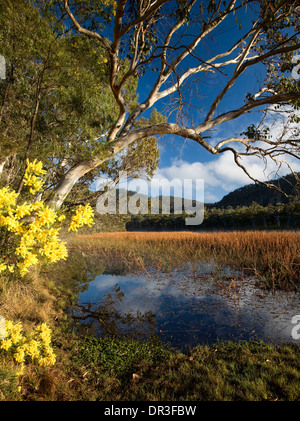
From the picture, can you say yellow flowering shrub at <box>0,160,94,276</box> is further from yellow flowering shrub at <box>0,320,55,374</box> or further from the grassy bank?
the grassy bank

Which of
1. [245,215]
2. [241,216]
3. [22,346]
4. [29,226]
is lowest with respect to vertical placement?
[22,346]

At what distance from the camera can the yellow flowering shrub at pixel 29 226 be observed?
5.94ft

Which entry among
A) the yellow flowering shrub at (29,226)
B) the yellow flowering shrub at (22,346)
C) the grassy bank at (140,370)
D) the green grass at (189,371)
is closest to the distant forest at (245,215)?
the grassy bank at (140,370)

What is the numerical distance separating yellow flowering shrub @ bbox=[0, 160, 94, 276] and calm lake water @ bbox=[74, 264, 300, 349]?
2.01 metres

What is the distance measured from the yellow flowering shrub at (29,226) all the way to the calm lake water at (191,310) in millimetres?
2008

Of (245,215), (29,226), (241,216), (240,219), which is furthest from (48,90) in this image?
(240,219)

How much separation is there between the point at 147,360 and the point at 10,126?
577cm

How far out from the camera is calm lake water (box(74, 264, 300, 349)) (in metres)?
3.06

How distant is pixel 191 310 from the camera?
13.0ft

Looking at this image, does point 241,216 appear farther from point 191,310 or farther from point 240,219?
point 191,310

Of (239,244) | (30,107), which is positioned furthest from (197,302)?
(30,107)

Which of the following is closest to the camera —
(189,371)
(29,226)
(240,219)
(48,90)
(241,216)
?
(29,226)

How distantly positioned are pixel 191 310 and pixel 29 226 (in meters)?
3.45

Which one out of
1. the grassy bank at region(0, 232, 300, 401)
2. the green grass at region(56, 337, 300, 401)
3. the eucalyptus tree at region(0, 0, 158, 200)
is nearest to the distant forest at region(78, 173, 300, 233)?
the eucalyptus tree at region(0, 0, 158, 200)
